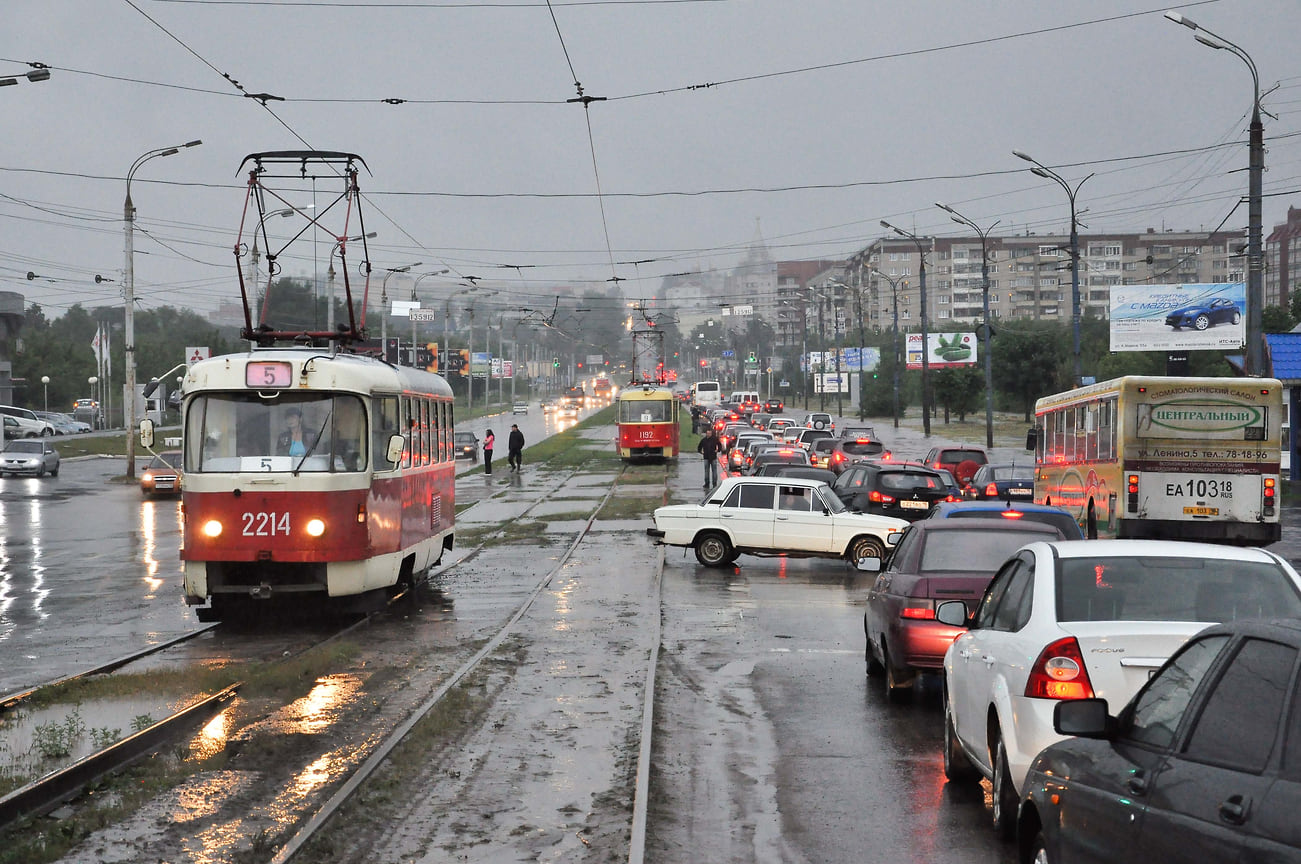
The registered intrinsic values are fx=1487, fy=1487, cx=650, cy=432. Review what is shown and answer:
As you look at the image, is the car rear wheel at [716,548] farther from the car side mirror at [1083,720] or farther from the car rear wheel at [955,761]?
the car side mirror at [1083,720]

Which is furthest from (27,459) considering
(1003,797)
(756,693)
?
(1003,797)

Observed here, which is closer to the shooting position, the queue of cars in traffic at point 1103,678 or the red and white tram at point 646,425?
the queue of cars in traffic at point 1103,678

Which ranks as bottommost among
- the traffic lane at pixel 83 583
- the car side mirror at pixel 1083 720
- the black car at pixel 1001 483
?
the traffic lane at pixel 83 583

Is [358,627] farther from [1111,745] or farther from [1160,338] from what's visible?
[1160,338]

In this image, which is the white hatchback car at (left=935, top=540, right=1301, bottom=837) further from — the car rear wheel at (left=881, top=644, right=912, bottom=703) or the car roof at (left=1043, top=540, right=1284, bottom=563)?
the car rear wheel at (left=881, top=644, right=912, bottom=703)

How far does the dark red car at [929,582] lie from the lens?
11586 millimetres

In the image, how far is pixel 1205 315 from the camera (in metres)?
61.7

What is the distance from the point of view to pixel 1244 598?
7301 mm

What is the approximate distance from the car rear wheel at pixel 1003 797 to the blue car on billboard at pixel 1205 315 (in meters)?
58.4

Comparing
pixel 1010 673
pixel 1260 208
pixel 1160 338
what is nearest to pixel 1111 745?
pixel 1010 673

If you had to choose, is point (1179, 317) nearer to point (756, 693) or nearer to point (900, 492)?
point (900, 492)

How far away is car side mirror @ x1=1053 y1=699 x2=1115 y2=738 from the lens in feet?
16.5

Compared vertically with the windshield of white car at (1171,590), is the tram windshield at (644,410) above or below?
above

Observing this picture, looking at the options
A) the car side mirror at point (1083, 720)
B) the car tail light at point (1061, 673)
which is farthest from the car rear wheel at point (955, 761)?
the car side mirror at point (1083, 720)
